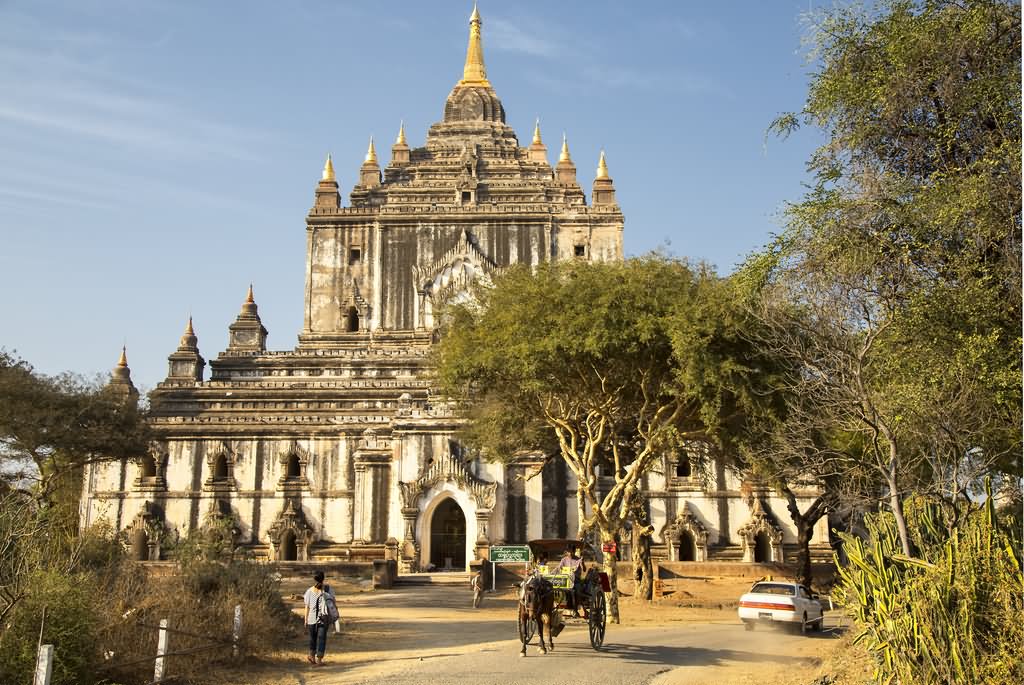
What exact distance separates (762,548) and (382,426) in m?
15.3

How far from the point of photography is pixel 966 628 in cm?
1200

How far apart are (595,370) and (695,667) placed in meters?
12.0

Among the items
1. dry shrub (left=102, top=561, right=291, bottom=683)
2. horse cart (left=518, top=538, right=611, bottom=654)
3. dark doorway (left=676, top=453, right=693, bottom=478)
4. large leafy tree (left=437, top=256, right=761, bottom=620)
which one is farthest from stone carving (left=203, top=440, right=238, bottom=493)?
horse cart (left=518, top=538, right=611, bottom=654)

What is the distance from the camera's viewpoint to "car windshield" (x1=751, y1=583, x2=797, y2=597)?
2267 cm

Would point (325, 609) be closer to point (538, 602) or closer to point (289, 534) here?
point (538, 602)

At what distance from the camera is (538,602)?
16094 millimetres

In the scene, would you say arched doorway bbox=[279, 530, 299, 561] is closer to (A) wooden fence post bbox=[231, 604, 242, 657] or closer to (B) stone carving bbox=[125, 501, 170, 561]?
(B) stone carving bbox=[125, 501, 170, 561]

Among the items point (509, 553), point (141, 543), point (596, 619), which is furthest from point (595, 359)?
point (141, 543)

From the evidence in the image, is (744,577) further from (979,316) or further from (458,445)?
(979,316)

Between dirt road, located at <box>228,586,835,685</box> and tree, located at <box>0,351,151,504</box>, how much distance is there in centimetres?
1245

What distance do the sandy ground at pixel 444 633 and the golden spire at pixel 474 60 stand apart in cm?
3939

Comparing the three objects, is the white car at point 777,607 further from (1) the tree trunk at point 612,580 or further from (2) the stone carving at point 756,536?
(2) the stone carving at point 756,536

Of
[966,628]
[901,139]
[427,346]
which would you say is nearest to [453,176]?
[427,346]

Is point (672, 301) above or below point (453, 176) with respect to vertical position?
below
